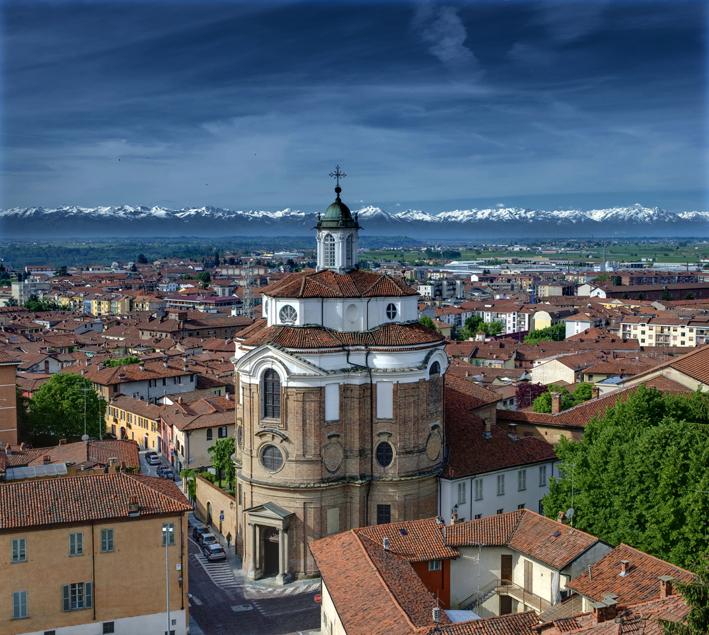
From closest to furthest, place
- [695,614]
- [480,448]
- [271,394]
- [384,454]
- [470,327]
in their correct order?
1. [695,614]
2. [271,394]
3. [384,454]
4. [480,448]
5. [470,327]

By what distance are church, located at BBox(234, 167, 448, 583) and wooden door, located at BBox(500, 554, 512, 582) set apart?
952 centimetres

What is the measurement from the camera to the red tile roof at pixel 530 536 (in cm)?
3259

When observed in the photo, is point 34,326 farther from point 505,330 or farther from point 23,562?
point 23,562

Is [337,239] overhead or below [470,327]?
overhead

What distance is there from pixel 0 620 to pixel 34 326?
354 feet

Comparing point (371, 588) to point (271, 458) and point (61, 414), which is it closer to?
point (271, 458)

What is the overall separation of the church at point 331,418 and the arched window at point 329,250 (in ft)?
5.30

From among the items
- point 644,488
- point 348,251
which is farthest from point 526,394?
point 644,488

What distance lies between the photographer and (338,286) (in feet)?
145

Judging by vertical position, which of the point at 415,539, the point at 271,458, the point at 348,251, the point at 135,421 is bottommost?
the point at 135,421

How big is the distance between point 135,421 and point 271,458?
3069 centimetres

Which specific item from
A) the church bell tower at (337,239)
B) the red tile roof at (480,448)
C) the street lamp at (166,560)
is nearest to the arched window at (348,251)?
the church bell tower at (337,239)

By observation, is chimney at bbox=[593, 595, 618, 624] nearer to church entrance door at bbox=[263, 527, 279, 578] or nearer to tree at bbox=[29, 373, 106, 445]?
church entrance door at bbox=[263, 527, 279, 578]

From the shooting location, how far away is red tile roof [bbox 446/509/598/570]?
3259 centimetres
